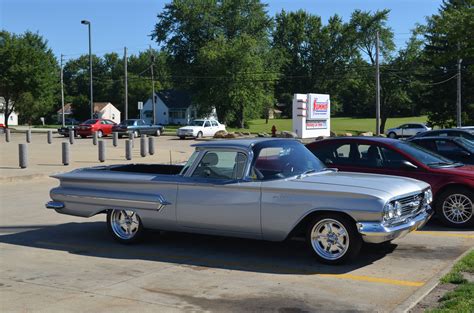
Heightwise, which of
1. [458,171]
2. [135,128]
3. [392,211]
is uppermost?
[135,128]

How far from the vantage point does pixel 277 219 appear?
6.93 metres

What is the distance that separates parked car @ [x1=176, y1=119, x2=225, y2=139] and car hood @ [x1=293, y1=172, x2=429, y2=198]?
38.1 metres

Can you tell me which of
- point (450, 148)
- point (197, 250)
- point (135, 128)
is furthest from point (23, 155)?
point (135, 128)

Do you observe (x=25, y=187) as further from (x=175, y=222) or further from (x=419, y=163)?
(x=419, y=163)

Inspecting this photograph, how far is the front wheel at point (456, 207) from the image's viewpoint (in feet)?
29.9

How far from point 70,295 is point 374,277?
3347 millimetres

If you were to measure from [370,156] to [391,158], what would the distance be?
1.33 feet

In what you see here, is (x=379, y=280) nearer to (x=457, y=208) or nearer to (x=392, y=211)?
(x=392, y=211)

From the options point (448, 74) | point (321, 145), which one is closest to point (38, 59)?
point (448, 74)

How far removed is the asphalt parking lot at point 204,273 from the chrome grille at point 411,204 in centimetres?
64

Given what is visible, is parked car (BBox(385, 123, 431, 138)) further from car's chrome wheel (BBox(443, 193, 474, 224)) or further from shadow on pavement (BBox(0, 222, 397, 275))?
shadow on pavement (BBox(0, 222, 397, 275))

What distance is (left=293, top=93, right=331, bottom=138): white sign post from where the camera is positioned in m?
44.8

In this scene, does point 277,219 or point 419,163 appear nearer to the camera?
point 277,219

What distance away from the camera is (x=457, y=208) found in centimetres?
921
